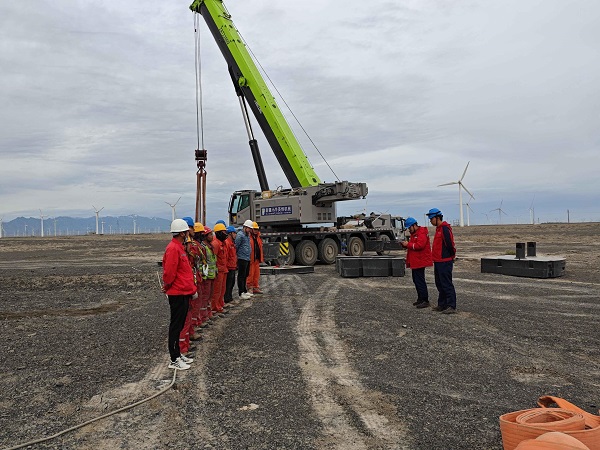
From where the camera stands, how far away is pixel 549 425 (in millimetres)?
3111

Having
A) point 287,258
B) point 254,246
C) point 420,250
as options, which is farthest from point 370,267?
point 420,250

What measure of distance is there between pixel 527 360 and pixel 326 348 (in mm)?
2577

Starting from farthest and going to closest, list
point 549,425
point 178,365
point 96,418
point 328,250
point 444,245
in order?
point 328,250 → point 444,245 → point 178,365 → point 96,418 → point 549,425

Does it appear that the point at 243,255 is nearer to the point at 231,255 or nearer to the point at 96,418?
the point at 231,255

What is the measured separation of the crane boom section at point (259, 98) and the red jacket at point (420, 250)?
31.0 ft

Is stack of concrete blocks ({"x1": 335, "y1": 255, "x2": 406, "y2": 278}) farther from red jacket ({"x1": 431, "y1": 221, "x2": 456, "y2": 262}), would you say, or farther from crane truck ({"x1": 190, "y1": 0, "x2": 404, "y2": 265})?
red jacket ({"x1": 431, "y1": 221, "x2": 456, "y2": 262})

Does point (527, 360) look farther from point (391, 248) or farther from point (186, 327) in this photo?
point (391, 248)

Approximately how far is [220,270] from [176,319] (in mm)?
3698

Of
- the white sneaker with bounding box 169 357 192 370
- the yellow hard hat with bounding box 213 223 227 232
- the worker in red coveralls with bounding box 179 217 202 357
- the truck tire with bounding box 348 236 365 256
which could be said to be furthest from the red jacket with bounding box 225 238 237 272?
the truck tire with bounding box 348 236 365 256

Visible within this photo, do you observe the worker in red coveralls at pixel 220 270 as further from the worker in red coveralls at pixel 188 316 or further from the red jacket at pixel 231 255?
the worker in red coveralls at pixel 188 316

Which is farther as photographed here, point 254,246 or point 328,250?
point 328,250

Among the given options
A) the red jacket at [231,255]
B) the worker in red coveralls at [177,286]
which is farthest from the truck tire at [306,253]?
the worker in red coveralls at [177,286]

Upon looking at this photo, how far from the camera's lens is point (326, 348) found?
6941 millimetres

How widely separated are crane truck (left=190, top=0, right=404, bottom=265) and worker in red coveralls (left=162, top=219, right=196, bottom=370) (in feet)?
37.8
